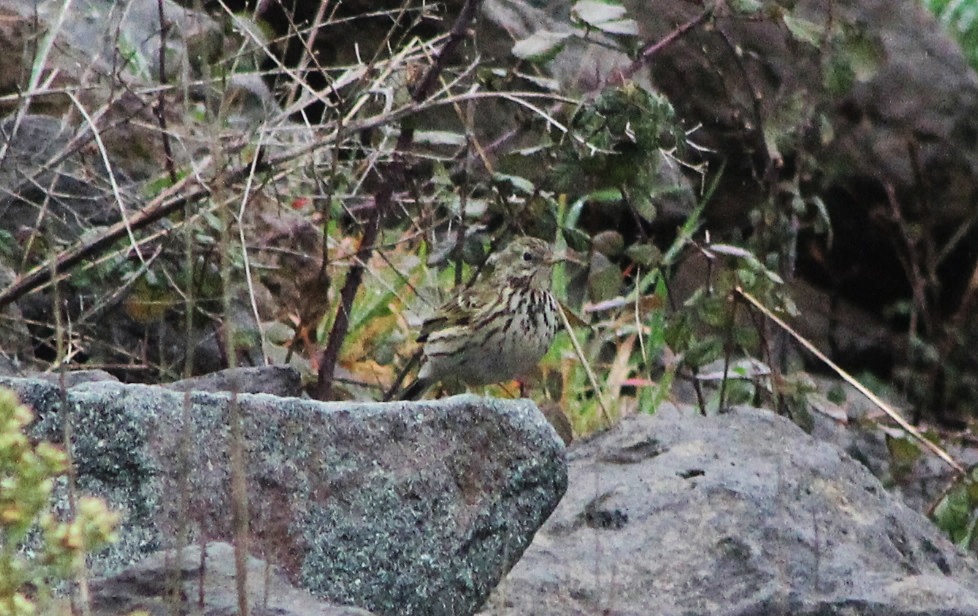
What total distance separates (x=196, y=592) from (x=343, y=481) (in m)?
0.44

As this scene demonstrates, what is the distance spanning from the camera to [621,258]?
8.32 metres

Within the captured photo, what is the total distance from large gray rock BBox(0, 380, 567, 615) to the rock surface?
0.38 ft

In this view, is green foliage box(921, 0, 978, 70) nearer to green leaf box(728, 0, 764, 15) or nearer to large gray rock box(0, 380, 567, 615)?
green leaf box(728, 0, 764, 15)

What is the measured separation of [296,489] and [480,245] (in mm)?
2498

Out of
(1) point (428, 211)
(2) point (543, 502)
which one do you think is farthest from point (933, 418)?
(2) point (543, 502)

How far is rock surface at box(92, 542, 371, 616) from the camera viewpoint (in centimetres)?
289

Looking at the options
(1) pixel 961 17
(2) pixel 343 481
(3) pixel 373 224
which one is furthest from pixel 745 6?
(1) pixel 961 17

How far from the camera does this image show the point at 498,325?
5.25 meters

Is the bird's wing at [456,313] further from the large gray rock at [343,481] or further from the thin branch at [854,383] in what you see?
the large gray rock at [343,481]

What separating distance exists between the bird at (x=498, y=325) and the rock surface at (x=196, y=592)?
2230mm

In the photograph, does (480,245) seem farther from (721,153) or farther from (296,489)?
(721,153)

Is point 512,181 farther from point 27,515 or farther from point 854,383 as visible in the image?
point 27,515

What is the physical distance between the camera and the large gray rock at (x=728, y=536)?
3.59 m

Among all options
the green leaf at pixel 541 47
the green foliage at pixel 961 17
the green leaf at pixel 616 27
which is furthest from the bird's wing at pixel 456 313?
the green foliage at pixel 961 17
